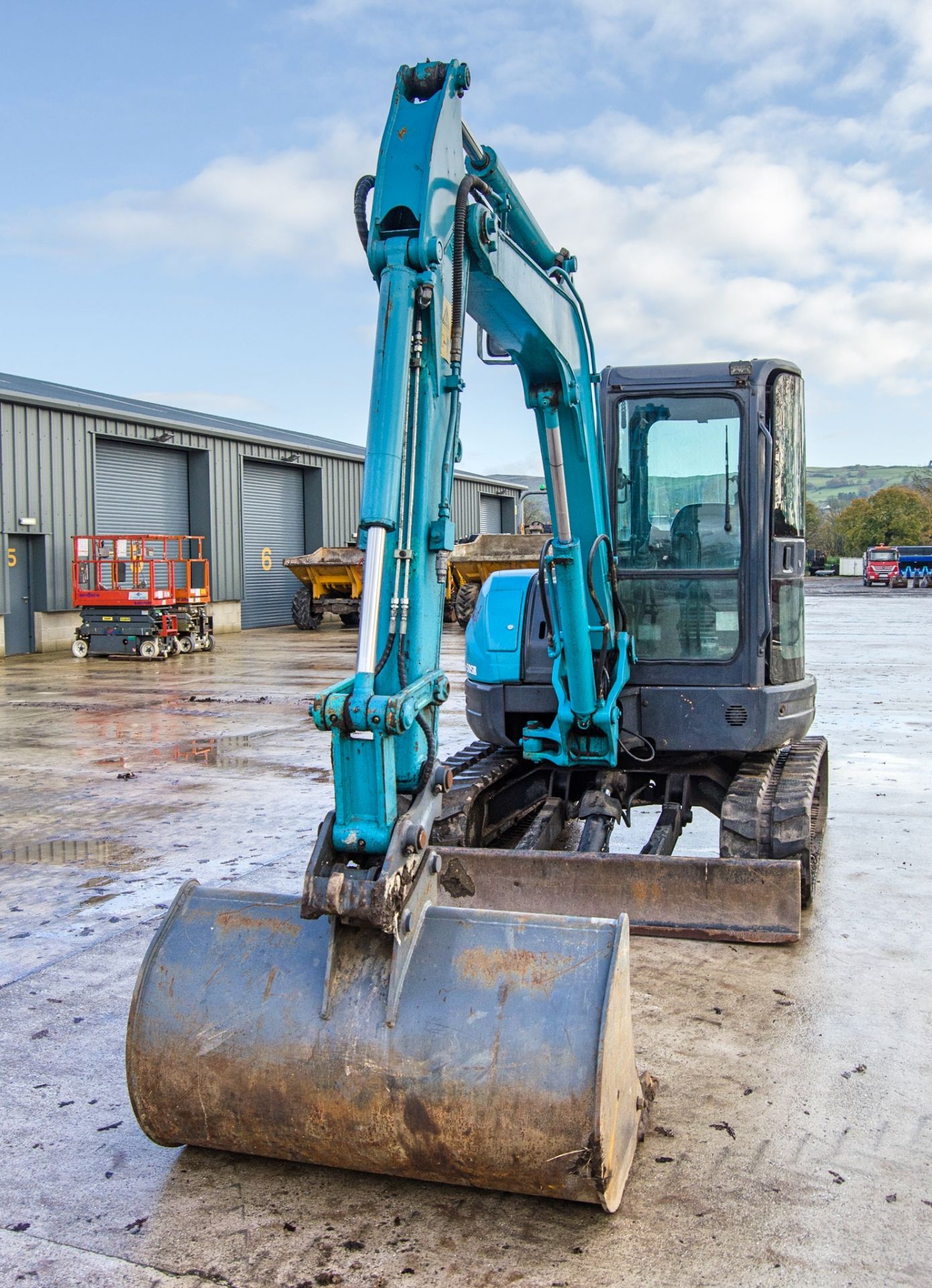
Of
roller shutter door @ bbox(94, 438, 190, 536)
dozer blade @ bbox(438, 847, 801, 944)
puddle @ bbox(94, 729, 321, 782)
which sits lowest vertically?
puddle @ bbox(94, 729, 321, 782)

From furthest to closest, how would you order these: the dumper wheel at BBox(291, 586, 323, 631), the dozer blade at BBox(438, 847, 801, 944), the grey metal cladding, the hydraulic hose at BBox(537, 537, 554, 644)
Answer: the dumper wheel at BBox(291, 586, 323, 631) < the grey metal cladding < the hydraulic hose at BBox(537, 537, 554, 644) < the dozer blade at BBox(438, 847, 801, 944)

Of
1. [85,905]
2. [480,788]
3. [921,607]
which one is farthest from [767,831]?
[921,607]

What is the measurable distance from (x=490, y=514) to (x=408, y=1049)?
4408 centimetres

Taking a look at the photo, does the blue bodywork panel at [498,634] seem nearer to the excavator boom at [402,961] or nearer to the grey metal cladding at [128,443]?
the excavator boom at [402,961]

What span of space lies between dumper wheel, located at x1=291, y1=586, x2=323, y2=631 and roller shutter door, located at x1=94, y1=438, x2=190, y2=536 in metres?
3.41

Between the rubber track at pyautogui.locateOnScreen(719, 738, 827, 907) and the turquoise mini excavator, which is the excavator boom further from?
the rubber track at pyautogui.locateOnScreen(719, 738, 827, 907)

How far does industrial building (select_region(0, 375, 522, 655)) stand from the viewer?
22.8 meters

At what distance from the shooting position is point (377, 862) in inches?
125

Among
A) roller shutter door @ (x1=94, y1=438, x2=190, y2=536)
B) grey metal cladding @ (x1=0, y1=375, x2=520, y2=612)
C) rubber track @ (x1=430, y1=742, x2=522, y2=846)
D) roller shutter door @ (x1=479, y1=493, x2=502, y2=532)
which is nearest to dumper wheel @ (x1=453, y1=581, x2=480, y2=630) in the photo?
grey metal cladding @ (x1=0, y1=375, x2=520, y2=612)

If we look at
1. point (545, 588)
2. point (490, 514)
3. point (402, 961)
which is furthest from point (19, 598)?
point (490, 514)

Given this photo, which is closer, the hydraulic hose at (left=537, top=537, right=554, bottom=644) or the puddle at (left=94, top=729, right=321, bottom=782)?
the hydraulic hose at (left=537, top=537, right=554, bottom=644)

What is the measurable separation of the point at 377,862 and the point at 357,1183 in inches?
37.6

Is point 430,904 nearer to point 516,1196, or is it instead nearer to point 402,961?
point 402,961

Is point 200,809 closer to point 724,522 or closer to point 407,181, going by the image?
point 724,522
